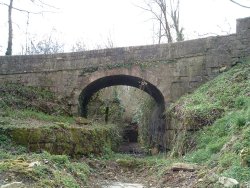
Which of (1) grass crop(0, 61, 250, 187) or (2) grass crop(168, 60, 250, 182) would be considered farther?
(2) grass crop(168, 60, 250, 182)

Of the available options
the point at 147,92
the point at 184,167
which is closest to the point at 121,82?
the point at 147,92

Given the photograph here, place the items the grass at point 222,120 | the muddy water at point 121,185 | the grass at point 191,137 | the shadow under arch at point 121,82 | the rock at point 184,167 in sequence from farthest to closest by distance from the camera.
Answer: the shadow under arch at point 121,82, the muddy water at point 121,185, the rock at point 184,167, the grass at point 222,120, the grass at point 191,137

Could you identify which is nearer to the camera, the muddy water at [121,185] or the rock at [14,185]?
the rock at [14,185]

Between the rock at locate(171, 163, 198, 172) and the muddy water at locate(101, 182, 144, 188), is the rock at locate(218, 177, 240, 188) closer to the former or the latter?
the rock at locate(171, 163, 198, 172)

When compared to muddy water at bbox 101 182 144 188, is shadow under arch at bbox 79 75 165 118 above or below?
above

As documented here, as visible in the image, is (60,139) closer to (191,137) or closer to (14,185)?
(191,137)

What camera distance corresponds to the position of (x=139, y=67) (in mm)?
12156

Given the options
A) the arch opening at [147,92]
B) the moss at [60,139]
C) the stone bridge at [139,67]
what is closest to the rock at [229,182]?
the moss at [60,139]

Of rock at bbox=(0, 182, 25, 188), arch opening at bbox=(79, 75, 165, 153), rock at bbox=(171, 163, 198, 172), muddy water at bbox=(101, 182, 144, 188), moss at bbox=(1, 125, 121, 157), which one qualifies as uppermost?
arch opening at bbox=(79, 75, 165, 153)

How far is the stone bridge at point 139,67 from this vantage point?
11578 millimetres

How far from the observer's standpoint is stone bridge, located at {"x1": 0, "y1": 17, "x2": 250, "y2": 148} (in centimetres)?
1158

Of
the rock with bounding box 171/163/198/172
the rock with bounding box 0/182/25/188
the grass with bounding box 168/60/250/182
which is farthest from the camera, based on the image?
the rock with bounding box 171/163/198/172

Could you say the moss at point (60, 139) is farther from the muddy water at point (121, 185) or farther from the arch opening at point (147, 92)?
the arch opening at point (147, 92)

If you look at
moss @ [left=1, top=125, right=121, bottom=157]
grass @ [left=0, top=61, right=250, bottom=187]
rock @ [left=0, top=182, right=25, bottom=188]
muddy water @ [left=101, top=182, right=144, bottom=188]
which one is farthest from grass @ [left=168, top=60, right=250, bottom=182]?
rock @ [left=0, top=182, right=25, bottom=188]
